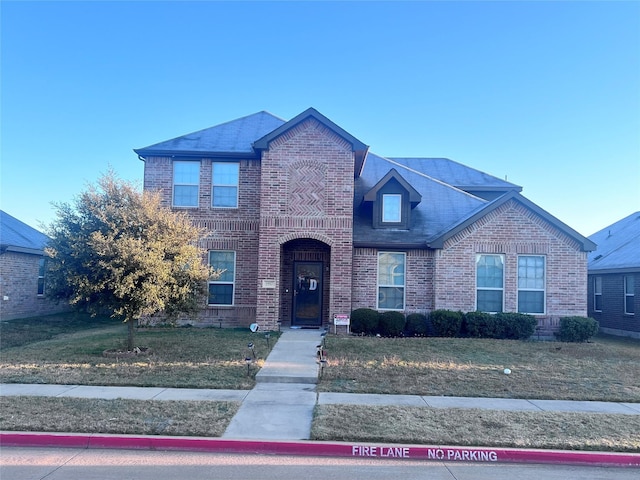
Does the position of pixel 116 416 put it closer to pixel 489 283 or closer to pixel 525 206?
pixel 489 283

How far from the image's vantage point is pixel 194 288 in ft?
37.3

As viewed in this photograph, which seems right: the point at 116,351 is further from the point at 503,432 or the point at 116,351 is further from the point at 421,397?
the point at 503,432

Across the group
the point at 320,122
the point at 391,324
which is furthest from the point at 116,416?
the point at 320,122

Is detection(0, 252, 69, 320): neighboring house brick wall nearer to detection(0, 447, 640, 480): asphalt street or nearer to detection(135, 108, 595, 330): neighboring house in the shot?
detection(135, 108, 595, 330): neighboring house

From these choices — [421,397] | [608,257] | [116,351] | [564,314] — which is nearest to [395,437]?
[421,397]

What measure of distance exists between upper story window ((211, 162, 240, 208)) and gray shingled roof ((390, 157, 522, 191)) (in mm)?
11344

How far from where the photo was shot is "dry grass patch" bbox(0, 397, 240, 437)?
6.06 m

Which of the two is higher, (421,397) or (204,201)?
(204,201)

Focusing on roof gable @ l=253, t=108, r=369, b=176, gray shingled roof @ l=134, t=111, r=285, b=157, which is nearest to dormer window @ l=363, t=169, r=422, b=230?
roof gable @ l=253, t=108, r=369, b=176

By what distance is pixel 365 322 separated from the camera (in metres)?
14.2

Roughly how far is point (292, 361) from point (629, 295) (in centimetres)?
1474

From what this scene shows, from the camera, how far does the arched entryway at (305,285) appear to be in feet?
52.1

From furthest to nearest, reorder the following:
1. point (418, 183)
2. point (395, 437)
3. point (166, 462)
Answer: point (418, 183) → point (395, 437) → point (166, 462)

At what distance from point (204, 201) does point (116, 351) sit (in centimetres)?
642
